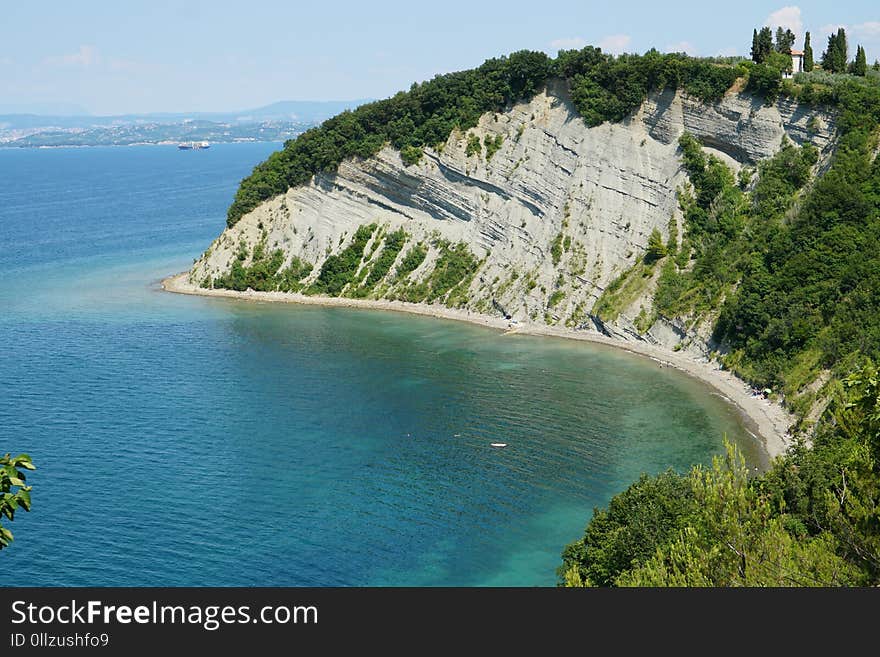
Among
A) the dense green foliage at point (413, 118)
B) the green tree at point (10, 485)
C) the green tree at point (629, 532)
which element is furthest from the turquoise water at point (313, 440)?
the green tree at point (10, 485)

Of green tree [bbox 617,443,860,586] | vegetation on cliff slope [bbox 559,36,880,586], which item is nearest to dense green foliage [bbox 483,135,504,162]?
vegetation on cliff slope [bbox 559,36,880,586]

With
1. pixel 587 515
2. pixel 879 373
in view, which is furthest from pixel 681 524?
pixel 879 373

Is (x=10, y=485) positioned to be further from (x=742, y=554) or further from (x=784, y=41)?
(x=784, y=41)

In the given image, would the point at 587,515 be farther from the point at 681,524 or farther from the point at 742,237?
the point at 742,237

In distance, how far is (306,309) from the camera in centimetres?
8700

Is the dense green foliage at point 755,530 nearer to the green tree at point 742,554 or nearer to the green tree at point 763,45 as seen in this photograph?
the green tree at point 742,554

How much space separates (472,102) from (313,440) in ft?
147

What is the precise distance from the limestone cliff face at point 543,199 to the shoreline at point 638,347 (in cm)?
112

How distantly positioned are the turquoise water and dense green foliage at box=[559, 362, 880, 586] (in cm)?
465

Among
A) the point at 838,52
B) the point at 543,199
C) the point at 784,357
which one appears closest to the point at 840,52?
the point at 838,52

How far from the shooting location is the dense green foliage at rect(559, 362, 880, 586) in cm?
2236

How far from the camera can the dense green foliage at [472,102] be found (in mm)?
77125

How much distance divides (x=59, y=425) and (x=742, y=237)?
4738cm

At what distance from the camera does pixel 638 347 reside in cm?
7031
